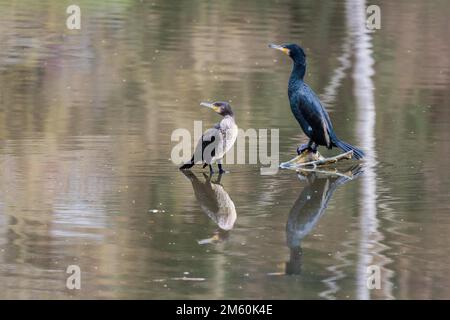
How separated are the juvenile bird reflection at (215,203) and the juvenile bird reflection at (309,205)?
1.57 ft

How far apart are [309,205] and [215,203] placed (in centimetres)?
79

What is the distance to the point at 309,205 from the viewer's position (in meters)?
11.4

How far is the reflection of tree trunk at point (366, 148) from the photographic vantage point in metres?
9.28

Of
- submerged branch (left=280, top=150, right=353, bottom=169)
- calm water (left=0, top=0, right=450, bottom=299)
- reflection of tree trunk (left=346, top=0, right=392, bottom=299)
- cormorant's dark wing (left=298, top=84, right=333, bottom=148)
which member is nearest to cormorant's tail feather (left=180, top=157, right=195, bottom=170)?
calm water (left=0, top=0, right=450, bottom=299)

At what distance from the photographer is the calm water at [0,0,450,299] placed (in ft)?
29.7

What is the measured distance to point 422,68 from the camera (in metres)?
20.3

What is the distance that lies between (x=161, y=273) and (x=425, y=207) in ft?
10.2

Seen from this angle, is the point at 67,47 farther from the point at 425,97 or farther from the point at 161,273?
the point at 161,273

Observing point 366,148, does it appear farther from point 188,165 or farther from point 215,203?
point 215,203

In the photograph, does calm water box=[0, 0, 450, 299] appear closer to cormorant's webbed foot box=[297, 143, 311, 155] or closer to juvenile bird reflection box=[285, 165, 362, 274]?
juvenile bird reflection box=[285, 165, 362, 274]

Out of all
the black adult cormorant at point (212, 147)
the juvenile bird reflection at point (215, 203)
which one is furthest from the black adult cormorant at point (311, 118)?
the juvenile bird reflection at point (215, 203)

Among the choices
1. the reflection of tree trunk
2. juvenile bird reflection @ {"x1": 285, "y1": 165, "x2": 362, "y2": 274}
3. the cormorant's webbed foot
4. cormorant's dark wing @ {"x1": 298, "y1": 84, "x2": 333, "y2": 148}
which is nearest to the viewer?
the reflection of tree trunk

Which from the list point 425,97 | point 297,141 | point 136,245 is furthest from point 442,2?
point 136,245

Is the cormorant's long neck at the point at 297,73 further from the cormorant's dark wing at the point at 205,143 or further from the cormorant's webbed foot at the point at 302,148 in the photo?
the cormorant's dark wing at the point at 205,143
